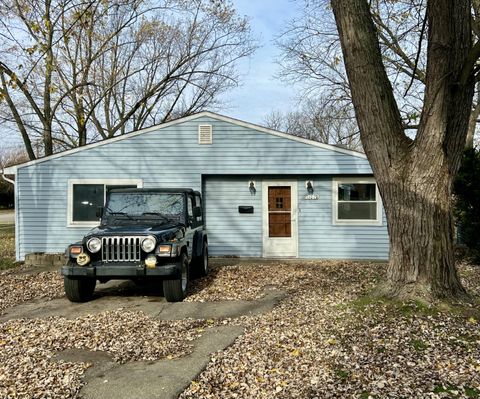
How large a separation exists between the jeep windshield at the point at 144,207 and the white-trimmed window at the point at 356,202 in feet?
17.0

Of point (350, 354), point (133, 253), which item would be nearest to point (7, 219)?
point (133, 253)

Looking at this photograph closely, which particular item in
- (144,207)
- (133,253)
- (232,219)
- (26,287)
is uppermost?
(144,207)

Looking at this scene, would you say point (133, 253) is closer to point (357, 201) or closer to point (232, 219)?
point (232, 219)

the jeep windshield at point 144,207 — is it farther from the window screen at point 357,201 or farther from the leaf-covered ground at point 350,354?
the window screen at point 357,201

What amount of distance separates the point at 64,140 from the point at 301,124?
99.3ft

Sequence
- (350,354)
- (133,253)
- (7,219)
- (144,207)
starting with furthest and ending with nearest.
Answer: (7,219) < (144,207) < (133,253) < (350,354)

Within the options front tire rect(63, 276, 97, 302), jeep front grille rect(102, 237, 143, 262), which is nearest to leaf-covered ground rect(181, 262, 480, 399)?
jeep front grille rect(102, 237, 143, 262)

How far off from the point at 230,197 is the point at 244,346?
298 inches

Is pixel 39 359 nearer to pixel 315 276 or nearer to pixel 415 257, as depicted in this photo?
pixel 415 257

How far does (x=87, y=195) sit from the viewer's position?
12.1 m

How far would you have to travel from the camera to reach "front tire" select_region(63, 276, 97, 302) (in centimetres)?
699

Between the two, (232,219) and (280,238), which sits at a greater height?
(232,219)

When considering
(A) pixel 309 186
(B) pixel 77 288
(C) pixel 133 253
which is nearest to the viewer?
(C) pixel 133 253

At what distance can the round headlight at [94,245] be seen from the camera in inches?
268
